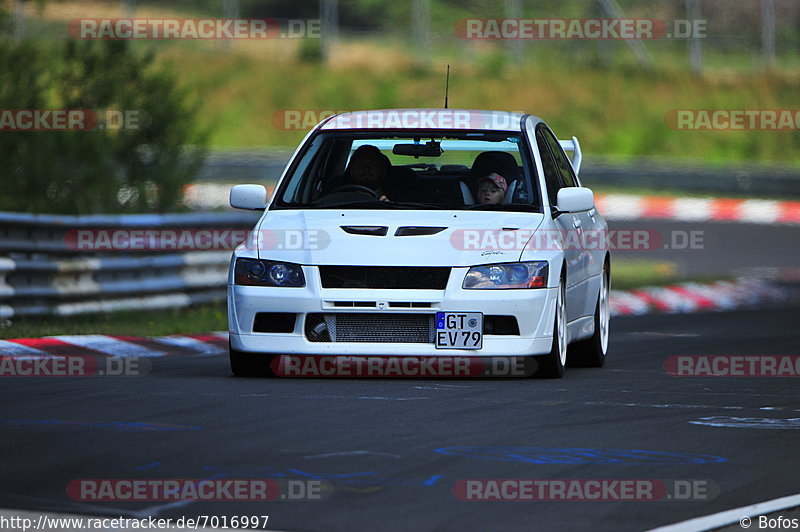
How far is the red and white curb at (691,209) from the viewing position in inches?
1300

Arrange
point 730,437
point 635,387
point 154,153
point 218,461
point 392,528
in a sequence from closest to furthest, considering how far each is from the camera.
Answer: point 392,528
point 218,461
point 730,437
point 635,387
point 154,153

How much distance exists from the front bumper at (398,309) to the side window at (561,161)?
6.72 feet

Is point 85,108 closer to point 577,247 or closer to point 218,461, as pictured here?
point 577,247

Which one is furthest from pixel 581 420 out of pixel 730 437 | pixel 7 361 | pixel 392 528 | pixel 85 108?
pixel 85 108

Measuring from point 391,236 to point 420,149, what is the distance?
1.32 metres

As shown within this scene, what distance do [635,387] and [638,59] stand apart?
38380 millimetres

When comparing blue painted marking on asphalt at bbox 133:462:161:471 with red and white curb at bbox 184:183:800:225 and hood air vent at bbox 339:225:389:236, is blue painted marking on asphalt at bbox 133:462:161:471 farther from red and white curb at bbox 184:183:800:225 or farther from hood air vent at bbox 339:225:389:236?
red and white curb at bbox 184:183:800:225

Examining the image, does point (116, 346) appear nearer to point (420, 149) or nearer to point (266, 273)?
point (266, 273)

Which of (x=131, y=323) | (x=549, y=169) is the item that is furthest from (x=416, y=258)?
(x=131, y=323)

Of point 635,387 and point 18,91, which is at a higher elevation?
point 18,91

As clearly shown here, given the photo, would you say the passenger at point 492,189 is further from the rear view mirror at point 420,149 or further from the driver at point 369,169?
the driver at point 369,169

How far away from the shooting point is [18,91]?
1956cm

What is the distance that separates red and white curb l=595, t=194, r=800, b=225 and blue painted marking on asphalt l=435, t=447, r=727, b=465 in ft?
84.7

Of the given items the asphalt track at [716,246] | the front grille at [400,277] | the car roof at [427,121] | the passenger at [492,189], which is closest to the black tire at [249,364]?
the front grille at [400,277]
